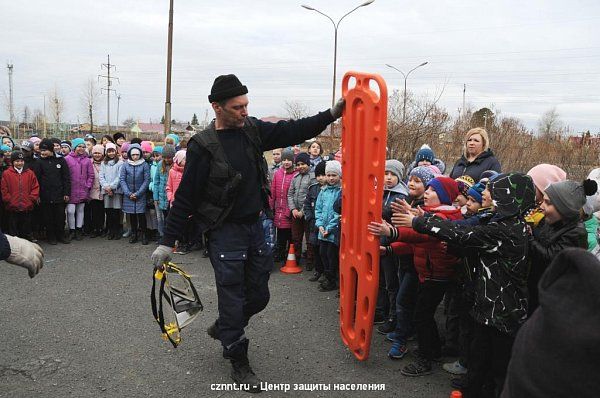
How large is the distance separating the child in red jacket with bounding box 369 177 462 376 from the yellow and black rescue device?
1.68 metres

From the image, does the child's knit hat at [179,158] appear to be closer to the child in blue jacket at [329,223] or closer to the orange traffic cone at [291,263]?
the orange traffic cone at [291,263]

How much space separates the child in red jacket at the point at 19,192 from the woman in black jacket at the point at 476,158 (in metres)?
6.69

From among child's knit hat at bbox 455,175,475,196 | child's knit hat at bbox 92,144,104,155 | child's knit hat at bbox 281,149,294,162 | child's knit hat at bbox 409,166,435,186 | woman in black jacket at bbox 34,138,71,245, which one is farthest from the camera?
child's knit hat at bbox 92,144,104,155

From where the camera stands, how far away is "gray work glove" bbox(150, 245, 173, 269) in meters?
3.65

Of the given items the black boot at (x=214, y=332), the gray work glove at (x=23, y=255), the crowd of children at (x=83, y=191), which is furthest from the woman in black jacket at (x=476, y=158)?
the gray work glove at (x=23, y=255)

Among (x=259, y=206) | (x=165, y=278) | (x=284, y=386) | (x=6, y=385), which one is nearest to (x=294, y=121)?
(x=259, y=206)

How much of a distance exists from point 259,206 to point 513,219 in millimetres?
1868

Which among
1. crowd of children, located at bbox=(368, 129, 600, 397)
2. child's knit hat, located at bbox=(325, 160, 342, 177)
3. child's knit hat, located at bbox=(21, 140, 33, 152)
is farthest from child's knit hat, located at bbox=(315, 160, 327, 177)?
child's knit hat, located at bbox=(21, 140, 33, 152)

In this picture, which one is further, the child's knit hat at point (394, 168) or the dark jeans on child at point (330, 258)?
the dark jeans on child at point (330, 258)

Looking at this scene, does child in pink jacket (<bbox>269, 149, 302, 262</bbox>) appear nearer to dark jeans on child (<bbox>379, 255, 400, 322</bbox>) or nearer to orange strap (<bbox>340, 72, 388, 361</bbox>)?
dark jeans on child (<bbox>379, 255, 400, 322</bbox>)

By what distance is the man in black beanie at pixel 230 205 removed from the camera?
3672 mm

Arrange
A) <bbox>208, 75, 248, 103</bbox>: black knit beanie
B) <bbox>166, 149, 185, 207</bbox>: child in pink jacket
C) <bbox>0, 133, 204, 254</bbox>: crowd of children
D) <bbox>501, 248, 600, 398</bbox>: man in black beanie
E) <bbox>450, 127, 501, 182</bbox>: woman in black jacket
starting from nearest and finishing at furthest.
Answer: <bbox>501, 248, 600, 398</bbox>: man in black beanie < <bbox>208, 75, 248, 103</bbox>: black knit beanie < <bbox>450, 127, 501, 182</bbox>: woman in black jacket < <bbox>166, 149, 185, 207</bbox>: child in pink jacket < <bbox>0, 133, 204, 254</bbox>: crowd of children

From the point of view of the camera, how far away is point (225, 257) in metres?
3.69

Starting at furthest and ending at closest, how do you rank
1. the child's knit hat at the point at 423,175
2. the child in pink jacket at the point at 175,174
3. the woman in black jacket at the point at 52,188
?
the woman in black jacket at the point at 52,188 → the child in pink jacket at the point at 175,174 → the child's knit hat at the point at 423,175
